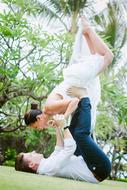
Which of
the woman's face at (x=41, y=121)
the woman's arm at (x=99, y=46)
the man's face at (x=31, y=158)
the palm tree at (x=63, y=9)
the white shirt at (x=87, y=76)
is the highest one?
the palm tree at (x=63, y=9)

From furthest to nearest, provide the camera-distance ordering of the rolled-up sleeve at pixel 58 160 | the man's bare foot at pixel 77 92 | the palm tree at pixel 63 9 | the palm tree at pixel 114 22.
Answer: the palm tree at pixel 114 22
the palm tree at pixel 63 9
the man's bare foot at pixel 77 92
the rolled-up sleeve at pixel 58 160

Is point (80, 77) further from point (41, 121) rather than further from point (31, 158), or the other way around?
point (31, 158)

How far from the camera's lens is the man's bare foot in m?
4.79

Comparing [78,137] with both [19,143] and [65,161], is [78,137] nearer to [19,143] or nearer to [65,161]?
[65,161]

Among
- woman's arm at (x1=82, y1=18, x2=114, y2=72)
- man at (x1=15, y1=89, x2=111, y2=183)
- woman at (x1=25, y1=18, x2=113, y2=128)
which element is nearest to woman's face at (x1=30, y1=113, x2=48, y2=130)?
woman at (x1=25, y1=18, x2=113, y2=128)

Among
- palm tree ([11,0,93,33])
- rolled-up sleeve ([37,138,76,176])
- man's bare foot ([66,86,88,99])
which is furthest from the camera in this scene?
palm tree ([11,0,93,33])

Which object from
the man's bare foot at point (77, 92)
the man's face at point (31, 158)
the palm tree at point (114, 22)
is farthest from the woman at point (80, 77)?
the palm tree at point (114, 22)

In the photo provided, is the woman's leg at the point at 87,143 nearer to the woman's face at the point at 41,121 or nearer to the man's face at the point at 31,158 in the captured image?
the woman's face at the point at 41,121

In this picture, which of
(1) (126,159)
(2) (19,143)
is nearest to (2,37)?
(2) (19,143)

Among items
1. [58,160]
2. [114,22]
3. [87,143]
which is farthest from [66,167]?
[114,22]

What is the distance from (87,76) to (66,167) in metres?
0.87

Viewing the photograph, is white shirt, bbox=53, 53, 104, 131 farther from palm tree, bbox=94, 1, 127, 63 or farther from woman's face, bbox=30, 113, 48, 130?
palm tree, bbox=94, 1, 127, 63

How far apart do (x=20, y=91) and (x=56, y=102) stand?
9.96 feet

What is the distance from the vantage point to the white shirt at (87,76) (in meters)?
4.81
